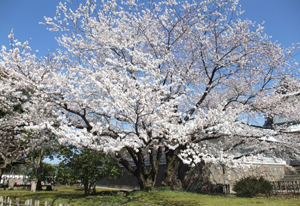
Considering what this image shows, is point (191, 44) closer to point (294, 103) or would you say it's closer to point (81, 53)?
point (81, 53)

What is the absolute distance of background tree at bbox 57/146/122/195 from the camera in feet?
37.4

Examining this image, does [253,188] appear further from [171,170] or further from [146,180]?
[146,180]

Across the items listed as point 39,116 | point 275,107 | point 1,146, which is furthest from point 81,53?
point 275,107

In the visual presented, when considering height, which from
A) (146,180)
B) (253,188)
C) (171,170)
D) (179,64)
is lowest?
(253,188)

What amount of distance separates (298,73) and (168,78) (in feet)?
24.5

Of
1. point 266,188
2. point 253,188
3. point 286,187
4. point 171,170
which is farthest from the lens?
point 171,170

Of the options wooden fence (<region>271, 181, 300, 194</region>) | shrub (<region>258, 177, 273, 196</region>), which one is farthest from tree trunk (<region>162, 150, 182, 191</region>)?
wooden fence (<region>271, 181, 300, 194</region>)

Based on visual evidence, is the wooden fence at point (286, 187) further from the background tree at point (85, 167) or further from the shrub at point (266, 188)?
the background tree at point (85, 167)

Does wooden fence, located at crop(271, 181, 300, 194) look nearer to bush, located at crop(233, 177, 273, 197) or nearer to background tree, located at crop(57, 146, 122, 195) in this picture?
bush, located at crop(233, 177, 273, 197)

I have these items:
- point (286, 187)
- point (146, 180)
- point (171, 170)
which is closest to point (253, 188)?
point (286, 187)

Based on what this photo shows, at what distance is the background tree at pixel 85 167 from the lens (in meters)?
11.4

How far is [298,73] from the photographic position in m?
12.6

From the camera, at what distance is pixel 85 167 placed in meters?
11.4

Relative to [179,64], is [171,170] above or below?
below
